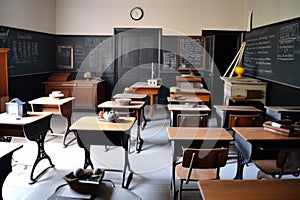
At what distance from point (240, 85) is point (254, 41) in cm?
159

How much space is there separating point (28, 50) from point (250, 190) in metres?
6.22

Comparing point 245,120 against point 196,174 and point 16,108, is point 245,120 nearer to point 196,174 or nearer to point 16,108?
point 196,174

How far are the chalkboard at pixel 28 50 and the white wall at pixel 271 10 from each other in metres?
4.89

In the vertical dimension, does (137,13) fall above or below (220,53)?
above

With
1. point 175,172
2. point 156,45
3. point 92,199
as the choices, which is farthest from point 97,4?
point 92,199

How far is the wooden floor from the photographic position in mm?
3297

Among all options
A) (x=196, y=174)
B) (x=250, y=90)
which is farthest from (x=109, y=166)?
(x=250, y=90)

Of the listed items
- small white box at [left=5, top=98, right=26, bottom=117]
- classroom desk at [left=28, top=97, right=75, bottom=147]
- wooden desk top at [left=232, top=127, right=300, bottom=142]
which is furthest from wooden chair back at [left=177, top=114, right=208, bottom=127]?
small white box at [left=5, top=98, right=26, bottom=117]

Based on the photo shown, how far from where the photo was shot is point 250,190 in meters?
1.71

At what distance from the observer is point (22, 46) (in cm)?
655

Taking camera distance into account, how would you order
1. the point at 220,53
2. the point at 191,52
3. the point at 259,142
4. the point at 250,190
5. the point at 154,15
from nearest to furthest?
the point at 250,190, the point at 259,142, the point at 154,15, the point at 191,52, the point at 220,53

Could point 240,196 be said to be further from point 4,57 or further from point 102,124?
point 4,57

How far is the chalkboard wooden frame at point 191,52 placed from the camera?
818cm

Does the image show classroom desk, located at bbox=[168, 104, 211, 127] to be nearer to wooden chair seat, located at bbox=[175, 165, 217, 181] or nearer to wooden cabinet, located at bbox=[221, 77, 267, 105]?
wooden chair seat, located at bbox=[175, 165, 217, 181]
